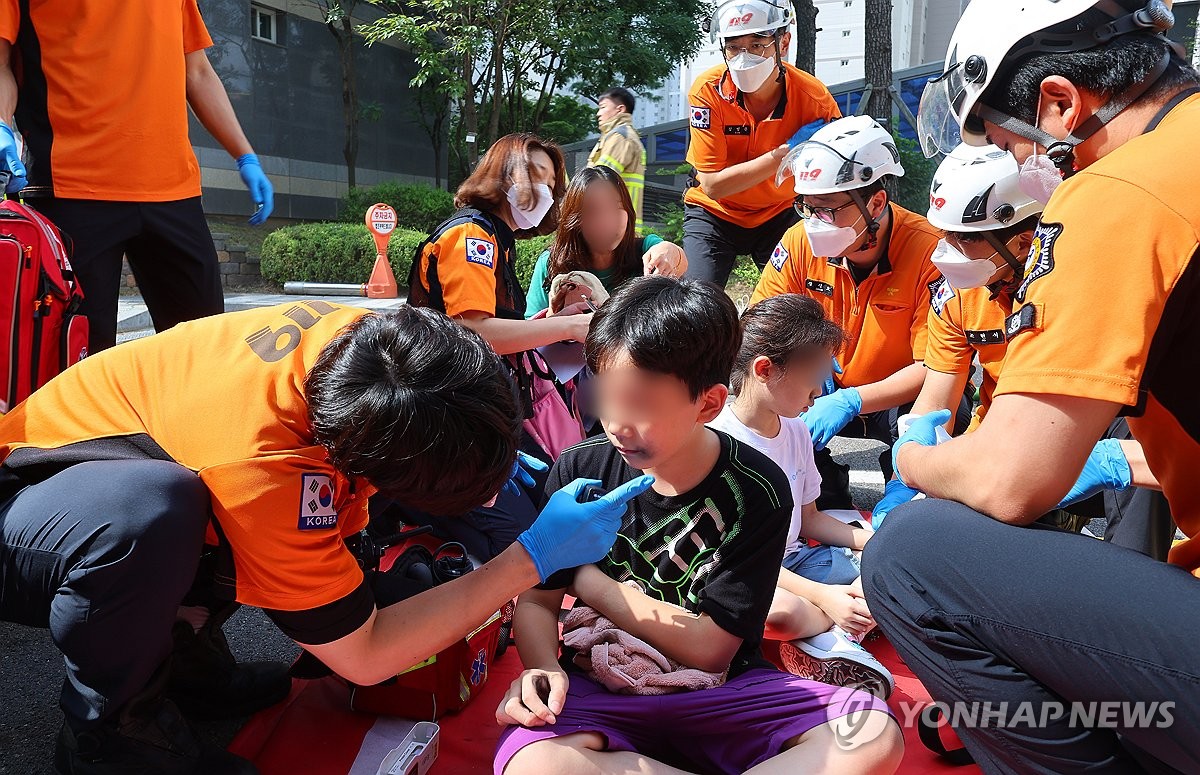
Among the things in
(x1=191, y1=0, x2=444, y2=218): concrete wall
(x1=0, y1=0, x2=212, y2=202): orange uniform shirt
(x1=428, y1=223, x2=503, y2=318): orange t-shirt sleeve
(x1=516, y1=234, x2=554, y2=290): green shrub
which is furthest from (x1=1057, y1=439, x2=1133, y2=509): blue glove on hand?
(x1=191, y1=0, x2=444, y2=218): concrete wall

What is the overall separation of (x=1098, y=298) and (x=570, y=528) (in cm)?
96

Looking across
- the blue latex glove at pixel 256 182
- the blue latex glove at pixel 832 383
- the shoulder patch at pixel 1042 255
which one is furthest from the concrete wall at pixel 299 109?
the shoulder patch at pixel 1042 255

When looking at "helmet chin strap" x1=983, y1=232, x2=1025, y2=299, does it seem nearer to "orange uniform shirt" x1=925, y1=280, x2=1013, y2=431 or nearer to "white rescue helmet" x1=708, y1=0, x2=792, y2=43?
"orange uniform shirt" x1=925, y1=280, x2=1013, y2=431

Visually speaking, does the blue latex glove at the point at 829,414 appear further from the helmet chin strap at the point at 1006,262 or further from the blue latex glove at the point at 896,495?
the helmet chin strap at the point at 1006,262

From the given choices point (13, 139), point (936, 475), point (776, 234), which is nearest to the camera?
point (936, 475)

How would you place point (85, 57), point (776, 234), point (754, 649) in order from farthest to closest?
point (776, 234), point (85, 57), point (754, 649)

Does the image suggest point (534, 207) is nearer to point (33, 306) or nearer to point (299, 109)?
point (33, 306)

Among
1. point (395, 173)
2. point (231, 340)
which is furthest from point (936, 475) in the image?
point (395, 173)

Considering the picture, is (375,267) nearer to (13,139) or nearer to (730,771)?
(13,139)

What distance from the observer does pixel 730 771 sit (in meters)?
1.77

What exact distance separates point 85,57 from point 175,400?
1.66 meters

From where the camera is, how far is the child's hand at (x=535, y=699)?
1600 millimetres

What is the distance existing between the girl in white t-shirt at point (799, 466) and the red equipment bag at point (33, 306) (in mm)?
1733

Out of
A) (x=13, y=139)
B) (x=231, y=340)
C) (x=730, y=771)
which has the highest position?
(x=13, y=139)
